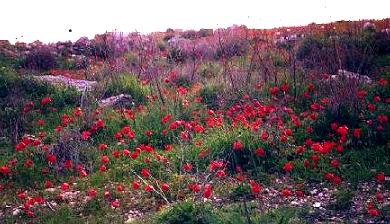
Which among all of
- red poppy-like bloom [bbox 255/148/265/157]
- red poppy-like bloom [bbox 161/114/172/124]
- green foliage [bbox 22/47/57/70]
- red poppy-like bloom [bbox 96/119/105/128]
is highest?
green foliage [bbox 22/47/57/70]

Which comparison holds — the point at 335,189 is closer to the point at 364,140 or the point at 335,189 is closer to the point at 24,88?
the point at 364,140

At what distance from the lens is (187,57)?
14.3 metres

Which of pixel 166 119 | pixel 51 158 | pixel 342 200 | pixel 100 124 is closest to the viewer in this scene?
pixel 342 200

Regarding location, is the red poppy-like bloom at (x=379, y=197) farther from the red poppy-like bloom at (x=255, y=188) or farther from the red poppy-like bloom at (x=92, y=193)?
the red poppy-like bloom at (x=92, y=193)

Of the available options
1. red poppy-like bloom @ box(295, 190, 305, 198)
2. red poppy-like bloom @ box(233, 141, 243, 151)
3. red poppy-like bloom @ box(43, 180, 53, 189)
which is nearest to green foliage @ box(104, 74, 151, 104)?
red poppy-like bloom @ box(43, 180, 53, 189)

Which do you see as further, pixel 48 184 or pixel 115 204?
pixel 48 184

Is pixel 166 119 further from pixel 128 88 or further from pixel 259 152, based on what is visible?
pixel 128 88

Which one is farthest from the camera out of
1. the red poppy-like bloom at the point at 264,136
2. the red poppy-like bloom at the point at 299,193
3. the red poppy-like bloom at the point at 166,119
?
the red poppy-like bloom at the point at 166,119

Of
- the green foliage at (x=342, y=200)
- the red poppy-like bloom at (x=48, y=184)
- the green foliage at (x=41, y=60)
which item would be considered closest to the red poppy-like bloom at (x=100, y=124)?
the red poppy-like bloom at (x=48, y=184)

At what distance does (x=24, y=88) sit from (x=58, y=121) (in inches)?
92.5

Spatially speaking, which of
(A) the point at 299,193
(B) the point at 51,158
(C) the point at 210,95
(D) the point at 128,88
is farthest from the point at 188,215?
(D) the point at 128,88

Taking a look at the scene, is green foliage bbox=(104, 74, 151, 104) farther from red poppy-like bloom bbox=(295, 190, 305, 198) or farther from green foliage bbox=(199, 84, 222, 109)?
red poppy-like bloom bbox=(295, 190, 305, 198)

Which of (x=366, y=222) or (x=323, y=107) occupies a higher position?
(x=323, y=107)

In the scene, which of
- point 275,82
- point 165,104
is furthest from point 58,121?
point 275,82
